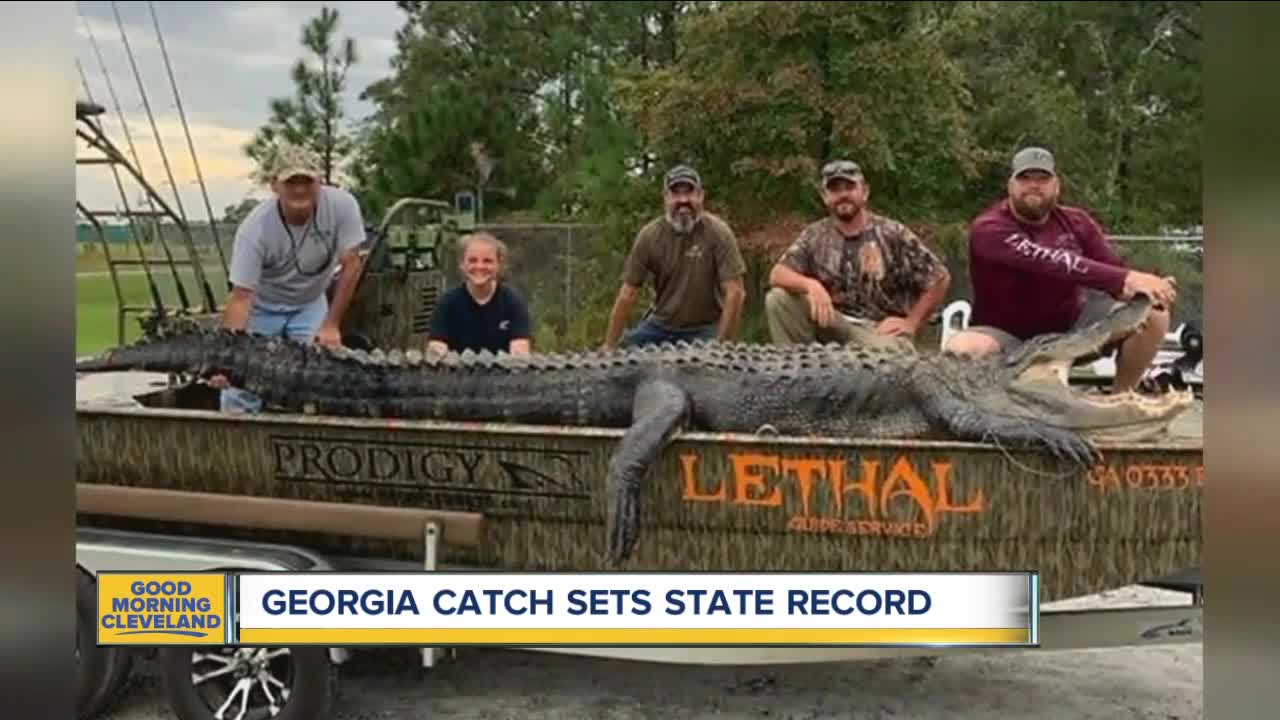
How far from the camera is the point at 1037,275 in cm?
301

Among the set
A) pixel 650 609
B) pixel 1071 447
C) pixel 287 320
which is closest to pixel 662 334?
pixel 287 320

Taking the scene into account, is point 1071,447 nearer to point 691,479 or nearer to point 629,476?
point 691,479

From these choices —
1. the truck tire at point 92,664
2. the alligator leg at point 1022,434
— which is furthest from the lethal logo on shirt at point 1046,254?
the truck tire at point 92,664

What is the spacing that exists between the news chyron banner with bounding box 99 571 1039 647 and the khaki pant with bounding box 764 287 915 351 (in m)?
1.16

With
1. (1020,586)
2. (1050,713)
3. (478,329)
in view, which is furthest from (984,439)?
(478,329)

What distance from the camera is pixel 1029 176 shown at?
9.98 ft

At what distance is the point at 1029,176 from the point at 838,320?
2.13ft

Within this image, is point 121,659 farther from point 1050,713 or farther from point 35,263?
point 1050,713

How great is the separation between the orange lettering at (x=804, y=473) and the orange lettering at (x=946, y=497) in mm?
243

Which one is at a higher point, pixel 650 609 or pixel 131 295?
pixel 131 295

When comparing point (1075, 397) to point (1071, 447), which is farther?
point (1075, 397)

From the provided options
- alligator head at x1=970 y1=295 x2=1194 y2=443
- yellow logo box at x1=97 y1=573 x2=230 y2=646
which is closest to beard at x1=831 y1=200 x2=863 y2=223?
alligator head at x1=970 y1=295 x2=1194 y2=443

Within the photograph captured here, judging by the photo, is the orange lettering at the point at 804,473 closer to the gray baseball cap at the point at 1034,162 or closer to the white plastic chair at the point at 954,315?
the white plastic chair at the point at 954,315

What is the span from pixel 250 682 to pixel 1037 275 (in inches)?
79.6
